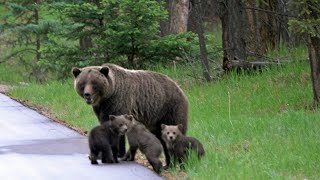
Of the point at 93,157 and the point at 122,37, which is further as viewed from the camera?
the point at 122,37

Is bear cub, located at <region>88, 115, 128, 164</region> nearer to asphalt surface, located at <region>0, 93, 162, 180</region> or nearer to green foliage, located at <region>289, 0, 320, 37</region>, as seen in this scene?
asphalt surface, located at <region>0, 93, 162, 180</region>

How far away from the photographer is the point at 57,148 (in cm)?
1207

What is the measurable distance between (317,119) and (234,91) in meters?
4.42

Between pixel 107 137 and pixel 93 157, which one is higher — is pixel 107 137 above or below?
above

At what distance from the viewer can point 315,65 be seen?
14344 mm

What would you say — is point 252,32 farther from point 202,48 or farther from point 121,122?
point 121,122

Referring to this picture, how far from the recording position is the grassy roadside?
31.1 feet

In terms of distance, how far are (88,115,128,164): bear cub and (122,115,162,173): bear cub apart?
0.37 feet

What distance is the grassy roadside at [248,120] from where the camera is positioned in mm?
9492

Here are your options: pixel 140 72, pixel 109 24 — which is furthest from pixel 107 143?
pixel 109 24

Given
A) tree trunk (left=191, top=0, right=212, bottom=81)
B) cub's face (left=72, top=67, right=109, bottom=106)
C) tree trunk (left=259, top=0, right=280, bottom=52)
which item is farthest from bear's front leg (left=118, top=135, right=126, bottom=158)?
tree trunk (left=259, top=0, right=280, bottom=52)

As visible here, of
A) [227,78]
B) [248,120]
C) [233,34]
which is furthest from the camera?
[233,34]

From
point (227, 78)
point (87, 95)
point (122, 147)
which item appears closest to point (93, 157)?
point (122, 147)

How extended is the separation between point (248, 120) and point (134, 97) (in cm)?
301
